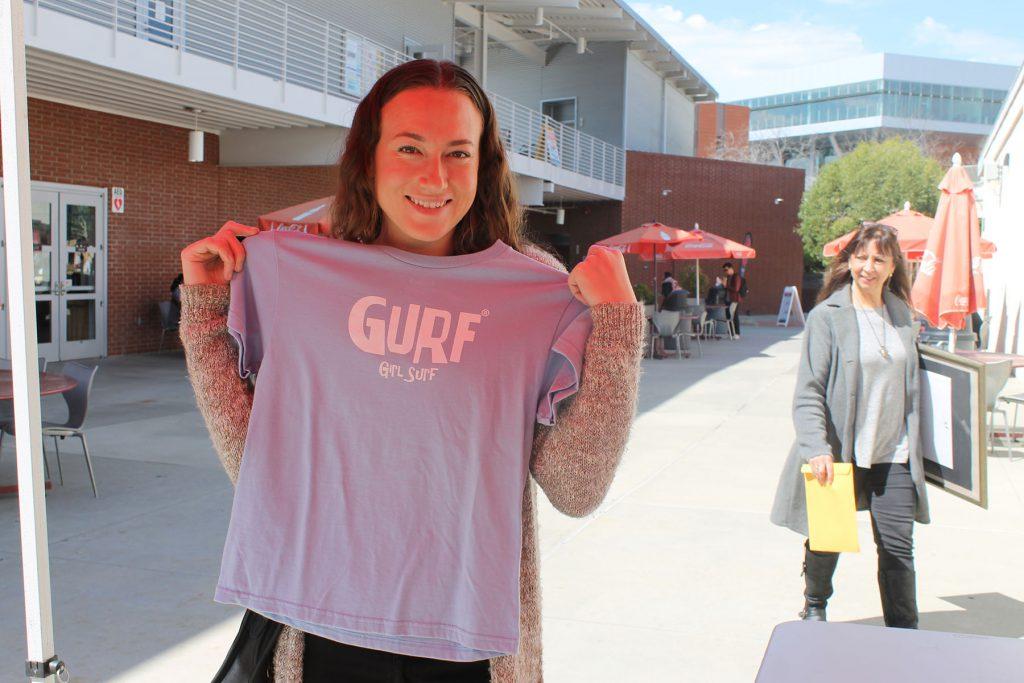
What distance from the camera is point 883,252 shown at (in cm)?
362

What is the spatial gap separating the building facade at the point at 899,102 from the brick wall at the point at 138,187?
62.6 metres

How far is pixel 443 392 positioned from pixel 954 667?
90 centimetres

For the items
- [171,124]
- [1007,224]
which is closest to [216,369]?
[171,124]

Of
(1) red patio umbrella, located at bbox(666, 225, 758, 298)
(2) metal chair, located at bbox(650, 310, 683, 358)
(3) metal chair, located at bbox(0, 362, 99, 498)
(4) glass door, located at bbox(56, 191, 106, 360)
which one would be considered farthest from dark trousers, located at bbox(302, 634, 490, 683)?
(1) red patio umbrella, located at bbox(666, 225, 758, 298)

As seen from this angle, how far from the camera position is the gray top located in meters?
3.54

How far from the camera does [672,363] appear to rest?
16.0 metres

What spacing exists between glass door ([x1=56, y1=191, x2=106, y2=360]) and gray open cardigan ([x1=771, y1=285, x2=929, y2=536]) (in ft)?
39.0

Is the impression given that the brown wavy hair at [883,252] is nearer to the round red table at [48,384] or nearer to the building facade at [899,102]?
the round red table at [48,384]

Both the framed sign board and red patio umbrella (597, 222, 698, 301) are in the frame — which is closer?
the framed sign board

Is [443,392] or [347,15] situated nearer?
[443,392]

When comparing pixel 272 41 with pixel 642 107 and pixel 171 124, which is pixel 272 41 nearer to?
pixel 171 124

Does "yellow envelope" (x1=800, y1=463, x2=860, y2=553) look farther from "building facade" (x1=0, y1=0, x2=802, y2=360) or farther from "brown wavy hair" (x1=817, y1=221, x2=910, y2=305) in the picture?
"building facade" (x1=0, y1=0, x2=802, y2=360)

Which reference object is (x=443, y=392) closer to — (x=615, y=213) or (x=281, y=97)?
(x=281, y=97)

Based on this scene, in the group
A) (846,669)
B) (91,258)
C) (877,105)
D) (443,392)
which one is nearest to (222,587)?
(443,392)
